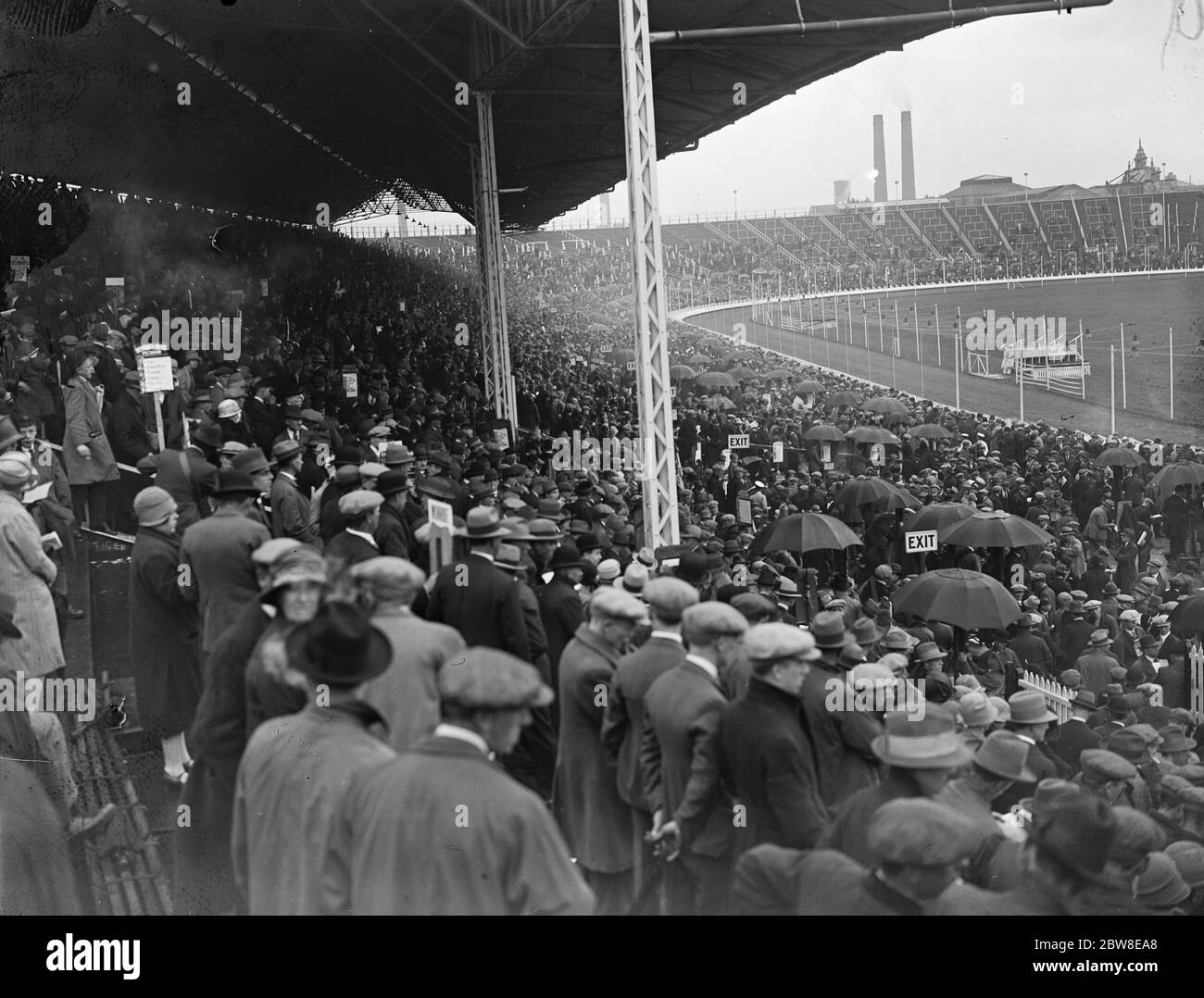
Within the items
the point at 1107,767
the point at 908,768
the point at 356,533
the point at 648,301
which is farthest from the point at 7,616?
the point at 648,301

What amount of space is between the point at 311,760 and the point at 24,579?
2822 mm

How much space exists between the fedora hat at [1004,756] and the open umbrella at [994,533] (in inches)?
291

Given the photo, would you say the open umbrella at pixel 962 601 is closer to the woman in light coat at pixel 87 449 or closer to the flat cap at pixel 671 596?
the flat cap at pixel 671 596

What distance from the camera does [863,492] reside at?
13.9m

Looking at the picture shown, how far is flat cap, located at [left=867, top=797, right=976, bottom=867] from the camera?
11.4 ft

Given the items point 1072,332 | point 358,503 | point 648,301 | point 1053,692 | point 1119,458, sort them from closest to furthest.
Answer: point 358,503
point 1053,692
point 648,301
point 1119,458
point 1072,332

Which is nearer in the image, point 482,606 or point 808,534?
point 482,606

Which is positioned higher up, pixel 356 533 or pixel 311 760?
pixel 356 533

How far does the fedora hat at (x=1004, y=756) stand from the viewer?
4.50 meters

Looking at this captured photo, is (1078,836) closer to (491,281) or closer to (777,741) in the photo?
(777,741)

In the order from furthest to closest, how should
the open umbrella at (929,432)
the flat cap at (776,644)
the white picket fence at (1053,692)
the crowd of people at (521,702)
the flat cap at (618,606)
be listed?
the open umbrella at (929,432) < the white picket fence at (1053,692) < the flat cap at (618,606) < the flat cap at (776,644) < the crowd of people at (521,702)

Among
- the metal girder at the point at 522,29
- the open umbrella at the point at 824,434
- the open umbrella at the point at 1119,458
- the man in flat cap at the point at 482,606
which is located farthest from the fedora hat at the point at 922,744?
the open umbrella at the point at 824,434

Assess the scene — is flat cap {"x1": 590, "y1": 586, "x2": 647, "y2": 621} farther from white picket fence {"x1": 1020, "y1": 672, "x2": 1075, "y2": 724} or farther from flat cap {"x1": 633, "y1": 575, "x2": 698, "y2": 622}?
white picket fence {"x1": 1020, "y1": 672, "x2": 1075, "y2": 724}

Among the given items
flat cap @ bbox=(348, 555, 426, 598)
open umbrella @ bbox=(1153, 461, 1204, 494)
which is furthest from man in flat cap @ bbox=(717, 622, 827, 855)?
open umbrella @ bbox=(1153, 461, 1204, 494)
